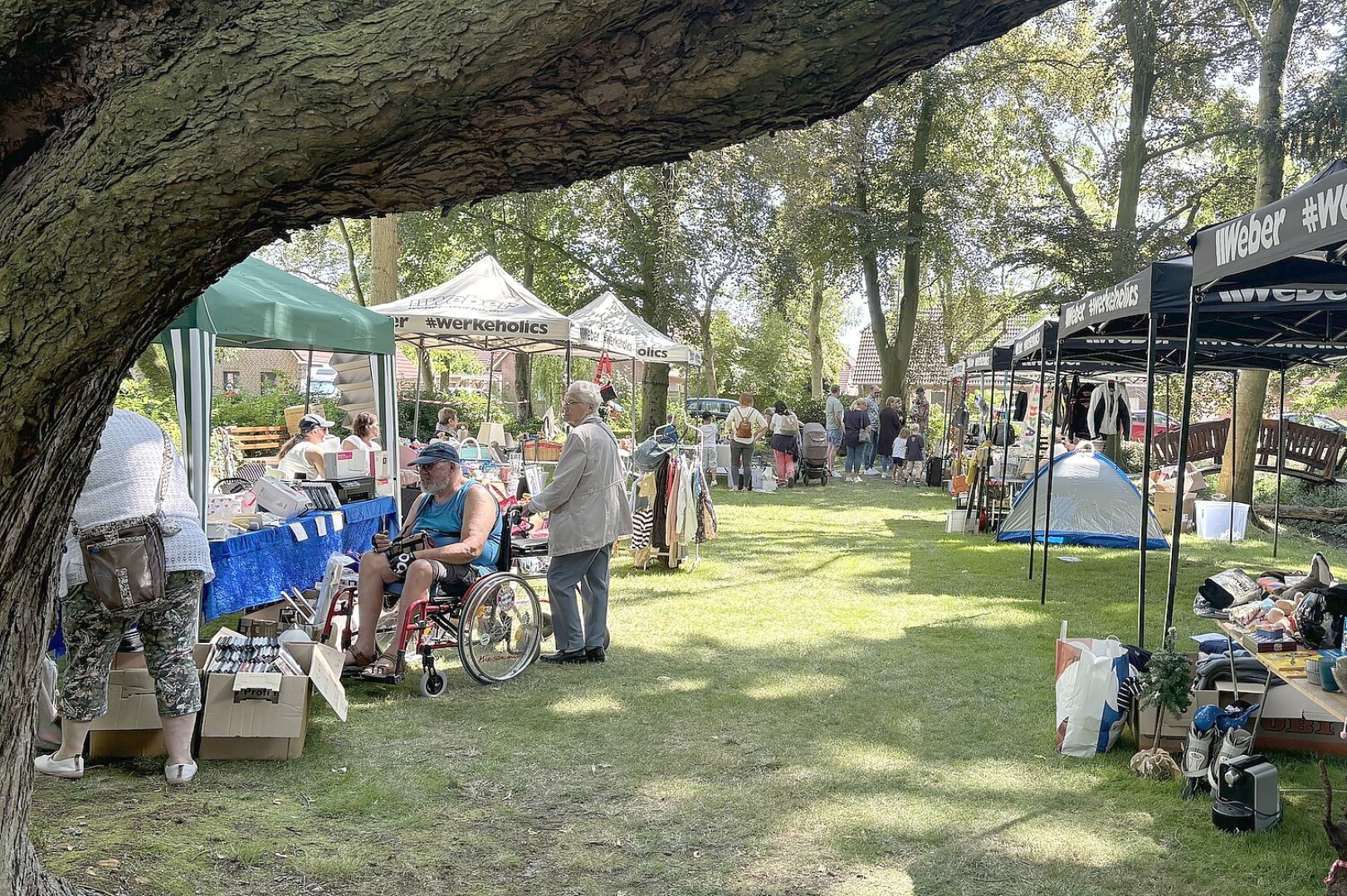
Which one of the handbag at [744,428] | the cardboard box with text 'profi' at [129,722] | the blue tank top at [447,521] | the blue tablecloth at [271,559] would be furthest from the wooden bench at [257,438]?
the cardboard box with text 'profi' at [129,722]

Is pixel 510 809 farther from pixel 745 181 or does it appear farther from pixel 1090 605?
pixel 745 181

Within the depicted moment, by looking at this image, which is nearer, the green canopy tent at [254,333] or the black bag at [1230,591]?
the black bag at [1230,591]

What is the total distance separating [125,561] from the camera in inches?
164

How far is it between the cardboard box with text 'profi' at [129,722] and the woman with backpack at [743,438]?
13.9 m

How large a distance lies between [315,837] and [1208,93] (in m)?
21.2

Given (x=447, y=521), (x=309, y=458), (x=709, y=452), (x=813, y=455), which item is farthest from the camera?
(x=813, y=455)

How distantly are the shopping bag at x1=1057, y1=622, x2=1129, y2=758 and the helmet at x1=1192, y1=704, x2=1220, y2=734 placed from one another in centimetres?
58

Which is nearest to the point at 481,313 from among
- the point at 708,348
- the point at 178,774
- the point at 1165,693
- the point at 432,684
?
the point at 432,684

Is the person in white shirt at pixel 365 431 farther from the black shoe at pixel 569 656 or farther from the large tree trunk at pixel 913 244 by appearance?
the large tree trunk at pixel 913 244

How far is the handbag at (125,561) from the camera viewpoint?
13.6ft

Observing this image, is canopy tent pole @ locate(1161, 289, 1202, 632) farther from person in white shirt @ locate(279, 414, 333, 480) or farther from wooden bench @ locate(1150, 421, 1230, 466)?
wooden bench @ locate(1150, 421, 1230, 466)

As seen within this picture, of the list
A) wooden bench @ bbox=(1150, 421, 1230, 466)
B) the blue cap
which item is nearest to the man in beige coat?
the blue cap

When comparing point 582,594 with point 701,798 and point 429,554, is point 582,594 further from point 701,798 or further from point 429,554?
point 701,798

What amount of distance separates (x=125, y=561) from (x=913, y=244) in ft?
76.3
